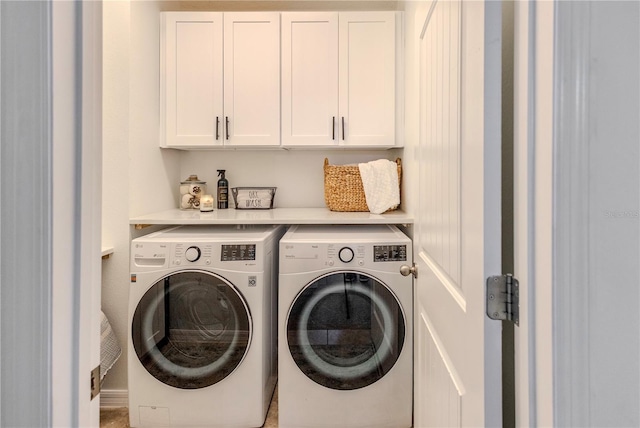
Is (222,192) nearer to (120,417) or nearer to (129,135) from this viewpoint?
(129,135)

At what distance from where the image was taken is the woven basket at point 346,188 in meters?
2.33

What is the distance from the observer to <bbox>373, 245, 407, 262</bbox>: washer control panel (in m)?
1.79

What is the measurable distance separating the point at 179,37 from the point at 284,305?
5.69 ft

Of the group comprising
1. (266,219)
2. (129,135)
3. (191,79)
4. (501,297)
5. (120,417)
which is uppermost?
(191,79)

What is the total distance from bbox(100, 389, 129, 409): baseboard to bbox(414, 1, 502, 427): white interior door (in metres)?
1.64

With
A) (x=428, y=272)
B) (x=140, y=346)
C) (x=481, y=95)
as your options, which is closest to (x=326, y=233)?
(x=428, y=272)

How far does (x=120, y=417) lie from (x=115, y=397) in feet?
0.42

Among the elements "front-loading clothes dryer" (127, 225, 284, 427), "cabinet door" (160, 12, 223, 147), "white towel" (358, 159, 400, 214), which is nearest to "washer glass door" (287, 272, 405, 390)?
"front-loading clothes dryer" (127, 225, 284, 427)

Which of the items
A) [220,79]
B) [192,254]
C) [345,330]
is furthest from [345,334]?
[220,79]

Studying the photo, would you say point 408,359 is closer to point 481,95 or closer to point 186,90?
point 481,95

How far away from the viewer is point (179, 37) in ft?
7.54

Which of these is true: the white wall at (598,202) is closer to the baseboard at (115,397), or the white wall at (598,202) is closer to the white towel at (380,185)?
the white towel at (380,185)

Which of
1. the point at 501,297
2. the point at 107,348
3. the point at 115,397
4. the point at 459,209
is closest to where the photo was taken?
the point at 501,297

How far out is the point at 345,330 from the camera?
1.77 meters
